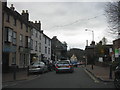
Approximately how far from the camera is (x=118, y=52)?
67.0 ft

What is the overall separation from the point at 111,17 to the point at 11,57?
14.4m

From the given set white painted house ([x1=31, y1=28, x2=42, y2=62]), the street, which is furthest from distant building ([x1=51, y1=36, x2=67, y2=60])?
the street

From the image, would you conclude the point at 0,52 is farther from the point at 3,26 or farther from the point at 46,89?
the point at 46,89

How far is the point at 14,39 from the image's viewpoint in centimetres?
2742

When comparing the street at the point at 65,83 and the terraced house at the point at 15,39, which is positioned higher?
the terraced house at the point at 15,39

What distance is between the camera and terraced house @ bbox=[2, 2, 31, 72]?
24.3 m

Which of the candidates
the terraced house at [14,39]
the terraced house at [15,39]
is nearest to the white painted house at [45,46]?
the terraced house at [15,39]

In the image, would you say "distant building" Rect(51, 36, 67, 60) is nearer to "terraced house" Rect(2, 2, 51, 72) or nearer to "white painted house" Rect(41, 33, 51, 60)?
"white painted house" Rect(41, 33, 51, 60)

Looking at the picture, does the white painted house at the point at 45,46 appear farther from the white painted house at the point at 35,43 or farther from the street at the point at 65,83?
the street at the point at 65,83

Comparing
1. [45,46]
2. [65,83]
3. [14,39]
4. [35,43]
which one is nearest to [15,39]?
[14,39]

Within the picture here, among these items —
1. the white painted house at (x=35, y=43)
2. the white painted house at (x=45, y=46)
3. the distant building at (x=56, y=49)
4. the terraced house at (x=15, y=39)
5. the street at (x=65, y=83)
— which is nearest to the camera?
the street at (x=65, y=83)

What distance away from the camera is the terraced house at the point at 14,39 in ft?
79.8

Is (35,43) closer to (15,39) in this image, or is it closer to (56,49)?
(15,39)

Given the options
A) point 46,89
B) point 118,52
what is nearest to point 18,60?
point 118,52
